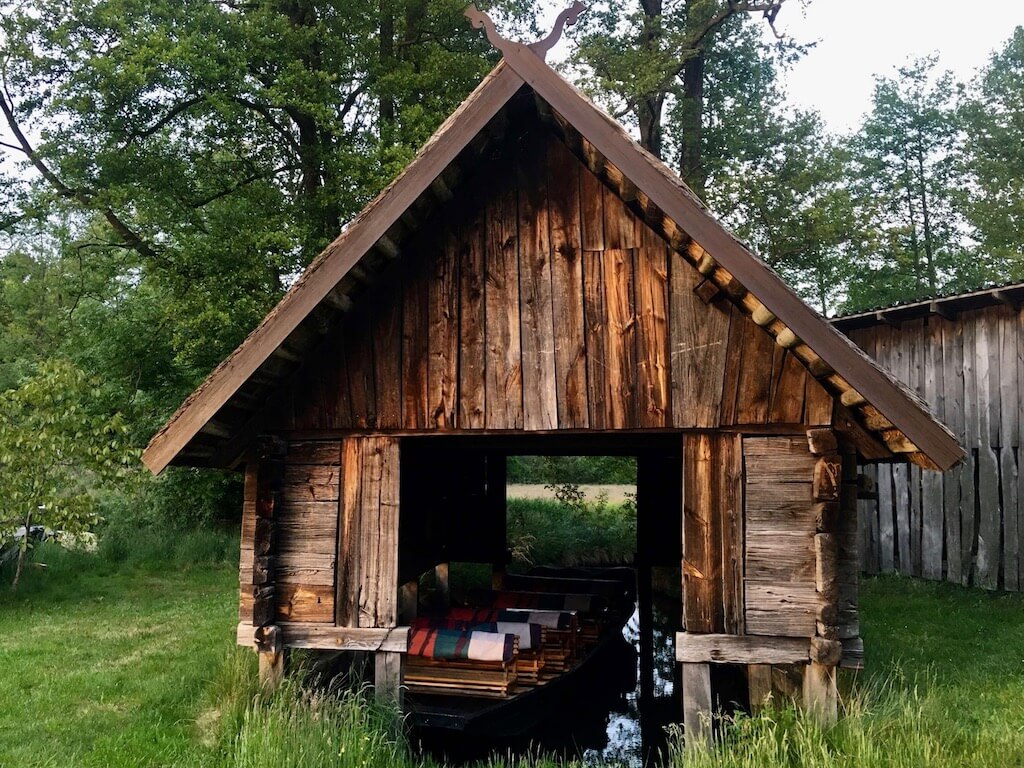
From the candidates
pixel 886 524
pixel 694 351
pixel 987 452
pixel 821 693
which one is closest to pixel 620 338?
pixel 694 351

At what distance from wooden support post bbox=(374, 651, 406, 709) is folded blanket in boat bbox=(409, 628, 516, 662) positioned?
1896 mm

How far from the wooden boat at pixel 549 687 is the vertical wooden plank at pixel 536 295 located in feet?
10.5

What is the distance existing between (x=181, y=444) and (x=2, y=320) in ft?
78.3

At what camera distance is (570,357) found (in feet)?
19.9

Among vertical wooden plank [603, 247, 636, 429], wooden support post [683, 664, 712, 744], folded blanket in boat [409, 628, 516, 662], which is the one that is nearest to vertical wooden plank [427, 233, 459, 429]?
vertical wooden plank [603, 247, 636, 429]

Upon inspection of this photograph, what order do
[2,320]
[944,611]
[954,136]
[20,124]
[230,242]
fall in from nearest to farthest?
[944,611] → [230,242] → [20,124] → [2,320] → [954,136]

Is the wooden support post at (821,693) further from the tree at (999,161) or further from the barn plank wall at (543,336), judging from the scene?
the tree at (999,161)

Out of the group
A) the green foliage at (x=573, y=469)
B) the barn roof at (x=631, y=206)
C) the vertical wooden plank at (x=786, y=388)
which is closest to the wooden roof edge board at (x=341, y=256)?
the barn roof at (x=631, y=206)

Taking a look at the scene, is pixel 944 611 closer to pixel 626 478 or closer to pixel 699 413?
pixel 699 413

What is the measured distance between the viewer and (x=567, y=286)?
6.12 meters

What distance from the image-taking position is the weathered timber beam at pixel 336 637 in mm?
6305

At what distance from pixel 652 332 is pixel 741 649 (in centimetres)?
235

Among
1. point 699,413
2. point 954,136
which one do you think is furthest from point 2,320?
point 954,136

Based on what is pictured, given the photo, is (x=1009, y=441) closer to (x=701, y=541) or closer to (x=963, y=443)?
(x=963, y=443)
